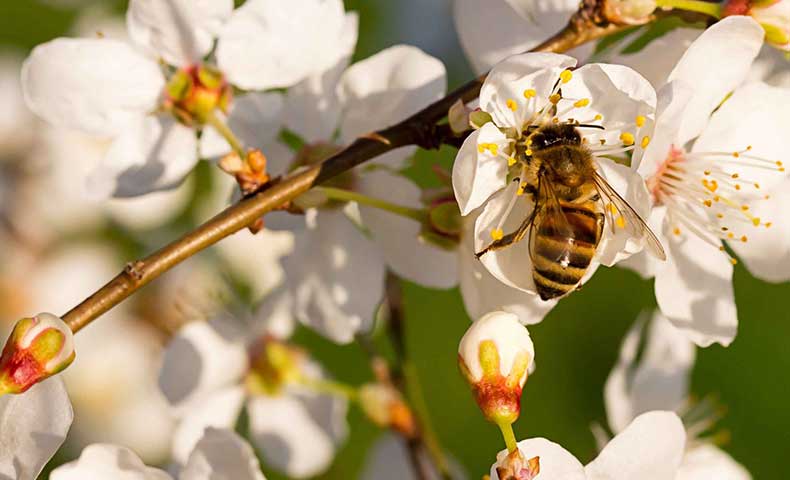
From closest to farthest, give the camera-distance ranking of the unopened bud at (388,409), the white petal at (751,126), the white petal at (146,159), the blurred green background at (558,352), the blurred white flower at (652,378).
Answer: the white petal at (751,126), the white petal at (146,159), the blurred white flower at (652,378), the unopened bud at (388,409), the blurred green background at (558,352)

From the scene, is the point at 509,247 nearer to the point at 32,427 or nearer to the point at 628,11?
the point at 628,11

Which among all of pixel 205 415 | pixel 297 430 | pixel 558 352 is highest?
pixel 205 415

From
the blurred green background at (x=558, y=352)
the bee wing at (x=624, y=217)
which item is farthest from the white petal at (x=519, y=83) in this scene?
the blurred green background at (x=558, y=352)

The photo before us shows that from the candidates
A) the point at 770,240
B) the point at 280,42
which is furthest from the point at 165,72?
the point at 770,240

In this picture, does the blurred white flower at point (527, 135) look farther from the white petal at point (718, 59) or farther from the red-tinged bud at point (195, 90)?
the red-tinged bud at point (195, 90)

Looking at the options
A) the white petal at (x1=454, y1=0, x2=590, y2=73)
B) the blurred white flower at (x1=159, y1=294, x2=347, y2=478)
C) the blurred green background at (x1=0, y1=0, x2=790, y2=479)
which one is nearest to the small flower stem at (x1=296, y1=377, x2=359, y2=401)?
the blurred white flower at (x1=159, y1=294, x2=347, y2=478)

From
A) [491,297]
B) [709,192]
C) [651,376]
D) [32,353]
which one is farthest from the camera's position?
[651,376]

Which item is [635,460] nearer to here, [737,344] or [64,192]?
[64,192]

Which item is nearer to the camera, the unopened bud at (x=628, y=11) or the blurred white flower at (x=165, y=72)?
the unopened bud at (x=628, y=11)
